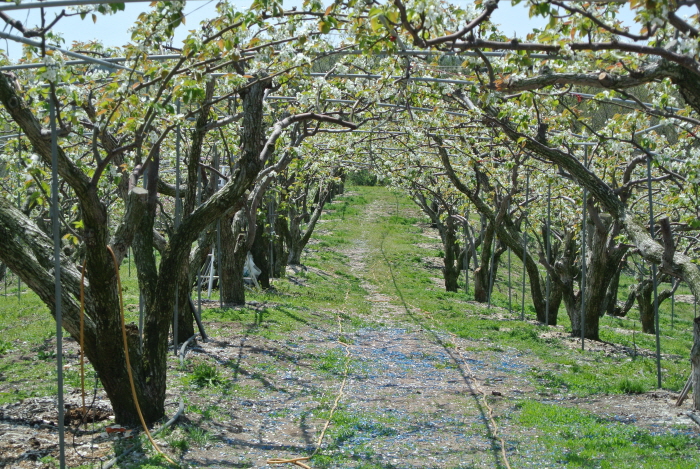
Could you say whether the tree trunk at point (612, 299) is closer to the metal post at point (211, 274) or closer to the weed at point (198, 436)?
the metal post at point (211, 274)

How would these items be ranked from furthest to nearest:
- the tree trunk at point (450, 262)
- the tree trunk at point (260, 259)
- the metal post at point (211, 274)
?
the tree trunk at point (450, 262)
the tree trunk at point (260, 259)
the metal post at point (211, 274)

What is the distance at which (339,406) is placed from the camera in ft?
22.7

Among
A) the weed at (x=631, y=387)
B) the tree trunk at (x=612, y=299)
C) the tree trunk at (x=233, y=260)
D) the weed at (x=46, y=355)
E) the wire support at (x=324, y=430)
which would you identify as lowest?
the wire support at (x=324, y=430)

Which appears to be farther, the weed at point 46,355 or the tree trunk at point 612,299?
the tree trunk at point 612,299

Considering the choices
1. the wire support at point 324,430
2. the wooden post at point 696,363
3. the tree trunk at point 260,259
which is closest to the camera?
the wire support at point 324,430

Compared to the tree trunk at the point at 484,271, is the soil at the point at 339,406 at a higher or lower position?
lower

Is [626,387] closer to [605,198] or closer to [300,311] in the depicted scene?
[605,198]

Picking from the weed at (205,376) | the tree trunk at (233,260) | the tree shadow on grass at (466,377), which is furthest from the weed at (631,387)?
the tree trunk at (233,260)

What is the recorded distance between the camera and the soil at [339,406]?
17.3 ft

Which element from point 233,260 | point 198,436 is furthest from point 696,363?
point 233,260

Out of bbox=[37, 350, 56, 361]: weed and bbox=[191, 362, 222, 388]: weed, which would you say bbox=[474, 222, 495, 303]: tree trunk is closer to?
bbox=[191, 362, 222, 388]: weed

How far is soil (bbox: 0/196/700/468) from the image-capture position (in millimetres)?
5270

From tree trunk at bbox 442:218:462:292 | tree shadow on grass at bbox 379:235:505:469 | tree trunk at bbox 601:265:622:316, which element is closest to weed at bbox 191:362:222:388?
tree shadow on grass at bbox 379:235:505:469

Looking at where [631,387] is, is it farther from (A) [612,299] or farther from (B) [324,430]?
(A) [612,299]
